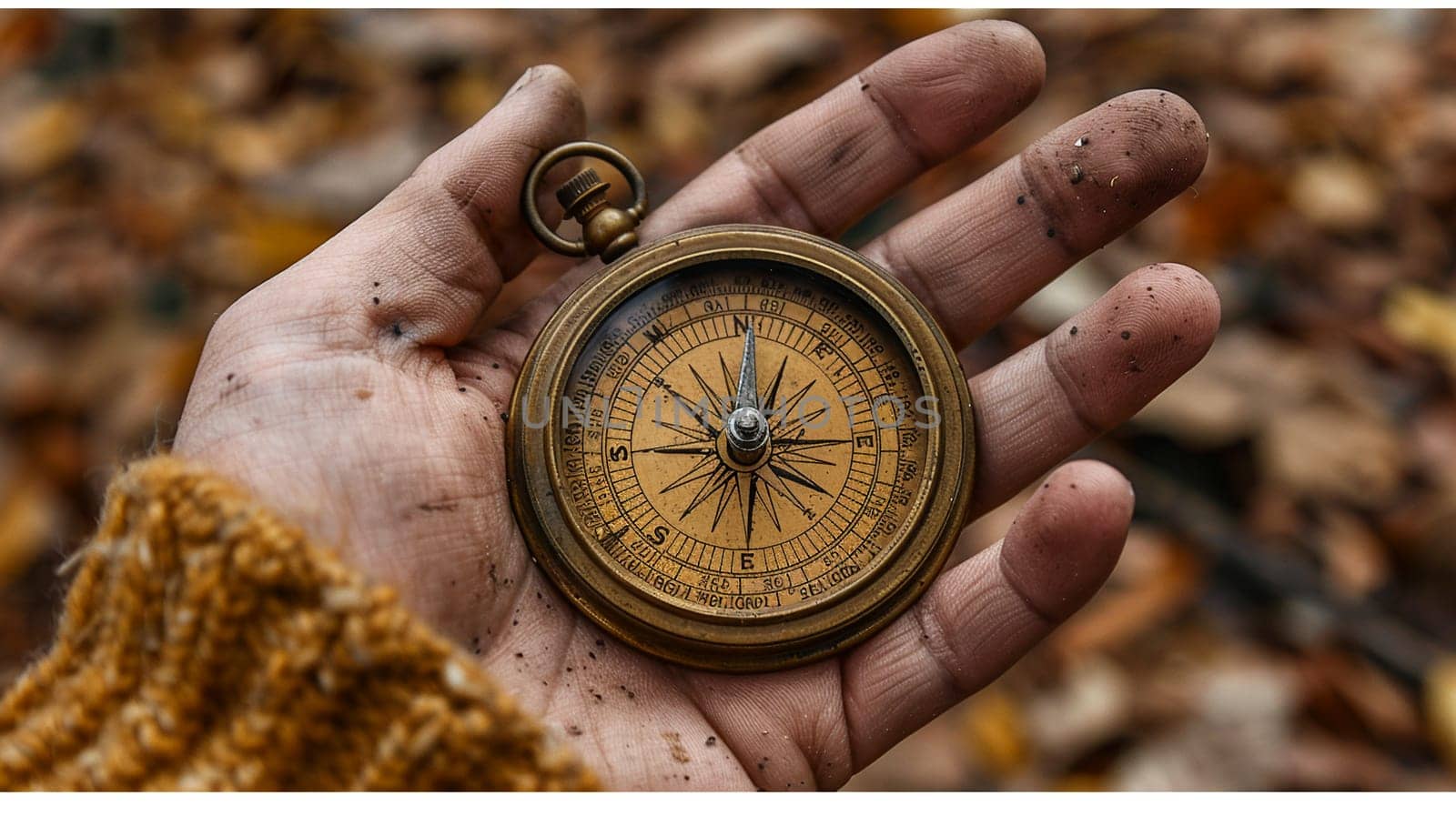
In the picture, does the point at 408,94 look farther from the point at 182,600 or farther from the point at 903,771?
the point at 903,771

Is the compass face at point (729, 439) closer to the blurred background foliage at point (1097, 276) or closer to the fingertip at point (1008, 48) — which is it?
the fingertip at point (1008, 48)

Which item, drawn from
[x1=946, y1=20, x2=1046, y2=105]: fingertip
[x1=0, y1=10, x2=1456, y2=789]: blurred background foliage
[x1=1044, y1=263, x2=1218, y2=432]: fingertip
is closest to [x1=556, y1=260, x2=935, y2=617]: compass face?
[x1=1044, y1=263, x2=1218, y2=432]: fingertip

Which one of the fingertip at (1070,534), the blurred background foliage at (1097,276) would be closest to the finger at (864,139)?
the blurred background foliage at (1097,276)

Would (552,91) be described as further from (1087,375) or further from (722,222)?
(1087,375)

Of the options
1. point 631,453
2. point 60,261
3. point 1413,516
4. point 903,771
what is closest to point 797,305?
point 631,453

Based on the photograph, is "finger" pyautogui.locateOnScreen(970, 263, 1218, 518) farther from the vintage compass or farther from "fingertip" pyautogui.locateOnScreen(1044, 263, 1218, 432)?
the vintage compass

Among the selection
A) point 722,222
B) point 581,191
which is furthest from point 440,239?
point 722,222
